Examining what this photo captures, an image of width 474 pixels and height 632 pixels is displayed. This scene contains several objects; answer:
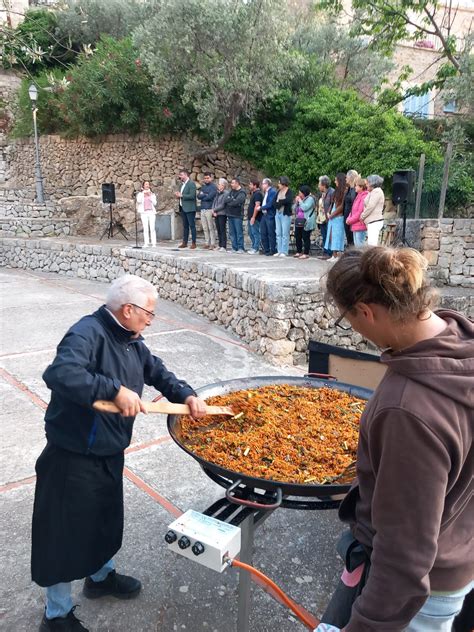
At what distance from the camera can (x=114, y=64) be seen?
16438mm

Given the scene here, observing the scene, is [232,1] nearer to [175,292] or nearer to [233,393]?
[175,292]

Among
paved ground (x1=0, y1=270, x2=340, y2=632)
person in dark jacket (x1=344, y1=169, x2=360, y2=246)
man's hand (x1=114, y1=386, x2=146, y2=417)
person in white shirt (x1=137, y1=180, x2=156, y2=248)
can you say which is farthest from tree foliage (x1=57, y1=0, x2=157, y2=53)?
man's hand (x1=114, y1=386, x2=146, y2=417)

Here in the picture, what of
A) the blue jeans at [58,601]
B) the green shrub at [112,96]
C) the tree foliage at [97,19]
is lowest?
the blue jeans at [58,601]

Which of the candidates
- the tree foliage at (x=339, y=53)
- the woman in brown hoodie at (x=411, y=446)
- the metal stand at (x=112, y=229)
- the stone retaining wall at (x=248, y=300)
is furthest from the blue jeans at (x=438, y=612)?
the tree foliage at (x=339, y=53)

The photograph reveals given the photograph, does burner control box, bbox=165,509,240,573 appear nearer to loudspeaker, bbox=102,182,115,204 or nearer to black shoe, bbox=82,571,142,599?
black shoe, bbox=82,571,142,599

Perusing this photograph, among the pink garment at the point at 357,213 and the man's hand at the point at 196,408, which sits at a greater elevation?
the pink garment at the point at 357,213

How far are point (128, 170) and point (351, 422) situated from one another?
57.9ft

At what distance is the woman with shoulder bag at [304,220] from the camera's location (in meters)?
9.70

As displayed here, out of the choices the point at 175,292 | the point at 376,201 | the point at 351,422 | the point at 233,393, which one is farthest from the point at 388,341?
the point at 175,292

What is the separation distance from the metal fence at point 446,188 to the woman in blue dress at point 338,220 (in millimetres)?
1676

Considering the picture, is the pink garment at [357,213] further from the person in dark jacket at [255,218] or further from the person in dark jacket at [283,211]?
the person in dark jacket at [255,218]

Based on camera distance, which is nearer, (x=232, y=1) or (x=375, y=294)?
(x=375, y=294)

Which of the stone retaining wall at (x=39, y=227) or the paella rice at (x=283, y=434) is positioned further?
the stone retaining wall at (x=39, y=227)

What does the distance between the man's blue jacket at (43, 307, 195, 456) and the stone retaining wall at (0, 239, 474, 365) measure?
253 centimetres
